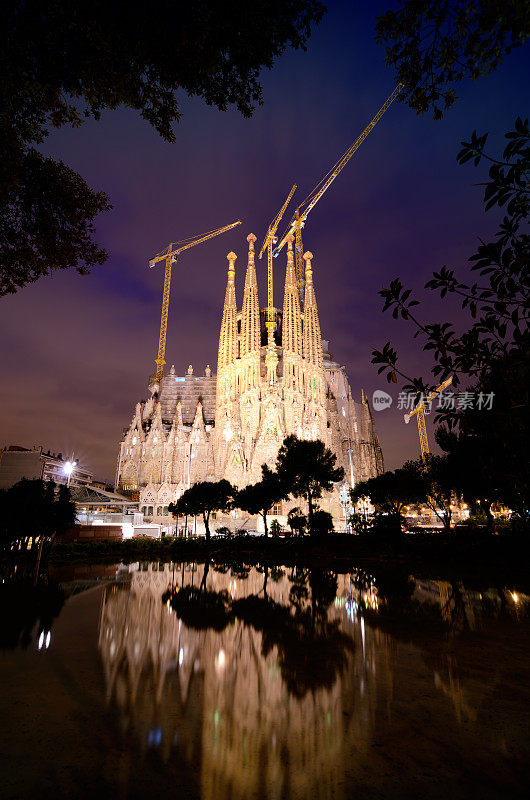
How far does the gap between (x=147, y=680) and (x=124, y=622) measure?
432 centimetres

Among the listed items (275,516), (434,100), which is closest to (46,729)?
(434,100)

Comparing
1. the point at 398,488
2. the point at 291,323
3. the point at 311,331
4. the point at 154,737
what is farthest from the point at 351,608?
the point at 311,331

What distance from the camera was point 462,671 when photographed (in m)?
5.92

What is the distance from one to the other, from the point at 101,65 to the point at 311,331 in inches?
3054

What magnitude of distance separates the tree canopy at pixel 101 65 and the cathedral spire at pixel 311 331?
7218 cm

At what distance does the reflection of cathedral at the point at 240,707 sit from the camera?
136 inches

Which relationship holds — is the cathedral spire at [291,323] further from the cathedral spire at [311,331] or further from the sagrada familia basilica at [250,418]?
the cathedral spire at [311,331]

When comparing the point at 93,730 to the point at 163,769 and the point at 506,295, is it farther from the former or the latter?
the point at 506,295

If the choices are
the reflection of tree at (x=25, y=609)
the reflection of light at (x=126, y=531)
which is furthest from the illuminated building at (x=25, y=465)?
the reflection of tree at (x=25, y=609)

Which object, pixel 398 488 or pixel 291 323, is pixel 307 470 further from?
pixel 291 323

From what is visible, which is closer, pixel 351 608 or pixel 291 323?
pixel 351 608

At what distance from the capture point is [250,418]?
241 feet

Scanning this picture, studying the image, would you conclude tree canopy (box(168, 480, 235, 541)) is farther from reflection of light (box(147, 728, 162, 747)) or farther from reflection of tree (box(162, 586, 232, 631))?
reflection of light (box(147, 728, 162, 747))

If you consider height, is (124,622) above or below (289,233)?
below
